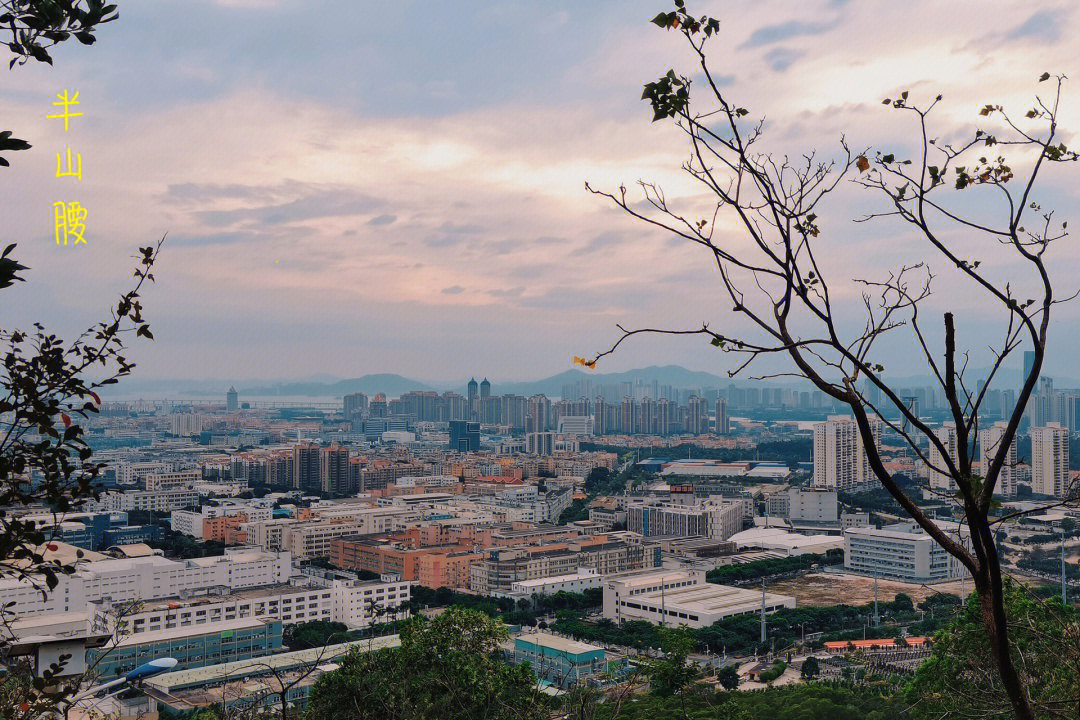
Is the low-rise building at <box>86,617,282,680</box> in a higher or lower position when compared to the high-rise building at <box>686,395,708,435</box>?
lower

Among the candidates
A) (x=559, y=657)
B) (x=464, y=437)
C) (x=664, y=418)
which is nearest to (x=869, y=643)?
(x=559, y=657)

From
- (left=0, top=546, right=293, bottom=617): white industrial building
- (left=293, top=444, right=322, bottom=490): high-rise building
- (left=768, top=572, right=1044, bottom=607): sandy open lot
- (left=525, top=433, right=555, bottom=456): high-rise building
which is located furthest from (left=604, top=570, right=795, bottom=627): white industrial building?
(left=525, top=433, right=555, bottom=456): high-rise building

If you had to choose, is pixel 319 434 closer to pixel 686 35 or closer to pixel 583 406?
pixel 583 406

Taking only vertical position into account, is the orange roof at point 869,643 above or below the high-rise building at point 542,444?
below

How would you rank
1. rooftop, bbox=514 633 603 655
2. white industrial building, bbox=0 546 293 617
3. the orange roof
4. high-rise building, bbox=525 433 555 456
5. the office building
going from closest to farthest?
1. the office building
2. rooftop, bbox=514 633 603 655
3. the orange roof
4. white industrial building, bbox=0 546 293 617
5. high-rise building, bbox=525 433 555 456

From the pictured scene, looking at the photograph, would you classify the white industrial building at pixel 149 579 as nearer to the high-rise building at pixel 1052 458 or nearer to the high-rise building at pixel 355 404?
the high-rise building at pixel 1052 458

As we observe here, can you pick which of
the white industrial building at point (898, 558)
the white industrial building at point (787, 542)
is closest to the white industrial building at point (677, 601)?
the white industrial building at point (898, 558)

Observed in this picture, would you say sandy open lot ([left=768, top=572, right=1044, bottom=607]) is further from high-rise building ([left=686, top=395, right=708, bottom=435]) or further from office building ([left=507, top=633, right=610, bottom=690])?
high-rise building ([left=686, top=395, right=708, bottom=435])
